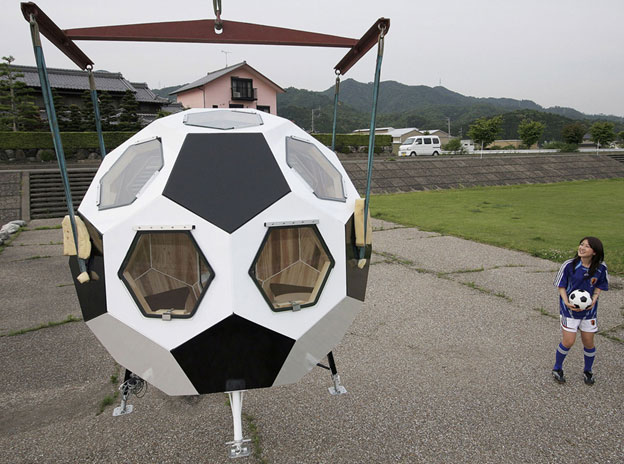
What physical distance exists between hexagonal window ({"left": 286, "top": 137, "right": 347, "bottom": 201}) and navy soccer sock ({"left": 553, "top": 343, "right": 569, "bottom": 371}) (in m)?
3.83

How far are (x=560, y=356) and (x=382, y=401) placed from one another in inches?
91.7

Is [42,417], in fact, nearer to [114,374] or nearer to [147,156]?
[114,374]

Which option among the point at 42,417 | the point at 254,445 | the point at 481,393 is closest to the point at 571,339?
the point at 481,393

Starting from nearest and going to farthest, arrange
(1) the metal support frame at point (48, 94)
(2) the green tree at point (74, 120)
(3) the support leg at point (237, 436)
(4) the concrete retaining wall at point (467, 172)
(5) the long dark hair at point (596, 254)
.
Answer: (1) the metal support frame at point (48, 94)
(3) the support leg at point (237, 436)
(5) the long dark hair at point (596, 254)
(4) the concrete retaining wall at point (467, 172)
(2) the green tree at point (74, 120)

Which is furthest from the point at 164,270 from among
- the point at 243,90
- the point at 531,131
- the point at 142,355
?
the point at 531,131

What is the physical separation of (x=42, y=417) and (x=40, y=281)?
19.1 feet

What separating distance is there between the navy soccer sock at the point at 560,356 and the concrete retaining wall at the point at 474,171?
721 inches

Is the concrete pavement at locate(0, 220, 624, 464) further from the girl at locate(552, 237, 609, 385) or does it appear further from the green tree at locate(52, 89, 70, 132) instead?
the green tree at locate(52, 89, 70, 132)

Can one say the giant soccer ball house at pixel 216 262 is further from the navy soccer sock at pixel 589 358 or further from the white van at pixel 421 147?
the white van at pixel 421 147

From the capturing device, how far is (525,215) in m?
16.9

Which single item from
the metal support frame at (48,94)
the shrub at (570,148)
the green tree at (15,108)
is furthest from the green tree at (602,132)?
the metal support frame at (48,94)

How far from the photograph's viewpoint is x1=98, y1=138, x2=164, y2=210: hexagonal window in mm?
2717

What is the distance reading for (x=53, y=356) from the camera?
5.87 meters

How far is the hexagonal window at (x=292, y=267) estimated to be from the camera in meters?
2.51
